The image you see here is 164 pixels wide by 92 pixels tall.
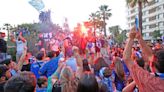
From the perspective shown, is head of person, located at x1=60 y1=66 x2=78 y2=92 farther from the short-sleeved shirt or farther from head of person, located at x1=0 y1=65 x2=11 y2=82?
the short-sleeved shirt

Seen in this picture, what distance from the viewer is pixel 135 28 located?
3.73 m

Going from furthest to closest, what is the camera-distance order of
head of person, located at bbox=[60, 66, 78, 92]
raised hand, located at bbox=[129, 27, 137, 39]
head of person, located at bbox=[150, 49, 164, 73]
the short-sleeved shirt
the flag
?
the flag < head of person, located at bbox=[60, 66, 78, 92] < raised hand, located at bbox=[129, 27, 137, 39] < head of person, located at bbox=[150, 49, 164, 73] < the short-sleeved shirt

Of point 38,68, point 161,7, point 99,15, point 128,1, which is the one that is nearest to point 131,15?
point 161,7

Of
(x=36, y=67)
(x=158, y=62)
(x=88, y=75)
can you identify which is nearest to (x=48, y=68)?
(x=36, y=67)

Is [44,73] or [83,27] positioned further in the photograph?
[83,27]

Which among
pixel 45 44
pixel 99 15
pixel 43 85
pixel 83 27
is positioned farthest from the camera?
pixel 99 15

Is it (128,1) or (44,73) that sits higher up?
(128,1)

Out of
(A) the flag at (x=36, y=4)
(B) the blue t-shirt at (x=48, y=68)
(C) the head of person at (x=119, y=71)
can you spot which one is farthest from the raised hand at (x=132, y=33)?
(A) the flag at (x=36, y=4)

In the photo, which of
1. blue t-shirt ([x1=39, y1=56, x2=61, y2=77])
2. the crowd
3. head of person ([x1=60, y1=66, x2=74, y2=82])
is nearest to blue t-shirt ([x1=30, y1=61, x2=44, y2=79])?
the crowd

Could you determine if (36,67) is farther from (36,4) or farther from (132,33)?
(36,4)

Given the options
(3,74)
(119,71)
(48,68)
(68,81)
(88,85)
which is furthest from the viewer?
(48,68)

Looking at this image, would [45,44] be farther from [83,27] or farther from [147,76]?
[147,76]

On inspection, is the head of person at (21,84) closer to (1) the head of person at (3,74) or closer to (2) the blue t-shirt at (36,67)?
(1) the head of person at (3,74)

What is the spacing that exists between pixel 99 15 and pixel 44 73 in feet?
287
